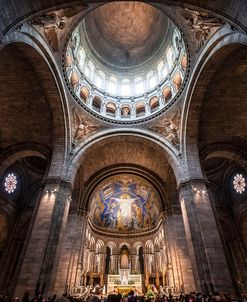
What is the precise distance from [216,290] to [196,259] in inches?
60.1

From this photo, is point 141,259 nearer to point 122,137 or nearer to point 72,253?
point 72,253

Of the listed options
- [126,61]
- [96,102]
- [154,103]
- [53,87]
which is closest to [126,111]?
[154,103]

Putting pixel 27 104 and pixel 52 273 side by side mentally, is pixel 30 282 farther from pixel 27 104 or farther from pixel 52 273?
pixel 27 104

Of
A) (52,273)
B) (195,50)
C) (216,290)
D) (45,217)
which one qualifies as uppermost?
(195,50)

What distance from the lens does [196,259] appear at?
10.9 meters

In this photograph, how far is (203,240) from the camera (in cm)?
1112

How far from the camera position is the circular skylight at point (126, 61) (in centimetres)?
1769

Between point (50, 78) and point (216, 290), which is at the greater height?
point (50, 78)

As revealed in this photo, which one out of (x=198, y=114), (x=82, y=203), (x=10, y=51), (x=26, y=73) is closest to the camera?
(x=10, y=51)

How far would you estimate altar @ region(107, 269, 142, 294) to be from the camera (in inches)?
878

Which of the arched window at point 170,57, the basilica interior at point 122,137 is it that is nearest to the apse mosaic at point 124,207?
the basilica interior at point 122,137

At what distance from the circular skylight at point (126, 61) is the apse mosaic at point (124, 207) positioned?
9.53 meters

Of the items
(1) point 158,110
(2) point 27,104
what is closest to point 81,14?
(2) point 27,104

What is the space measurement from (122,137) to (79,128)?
3.54 metres
